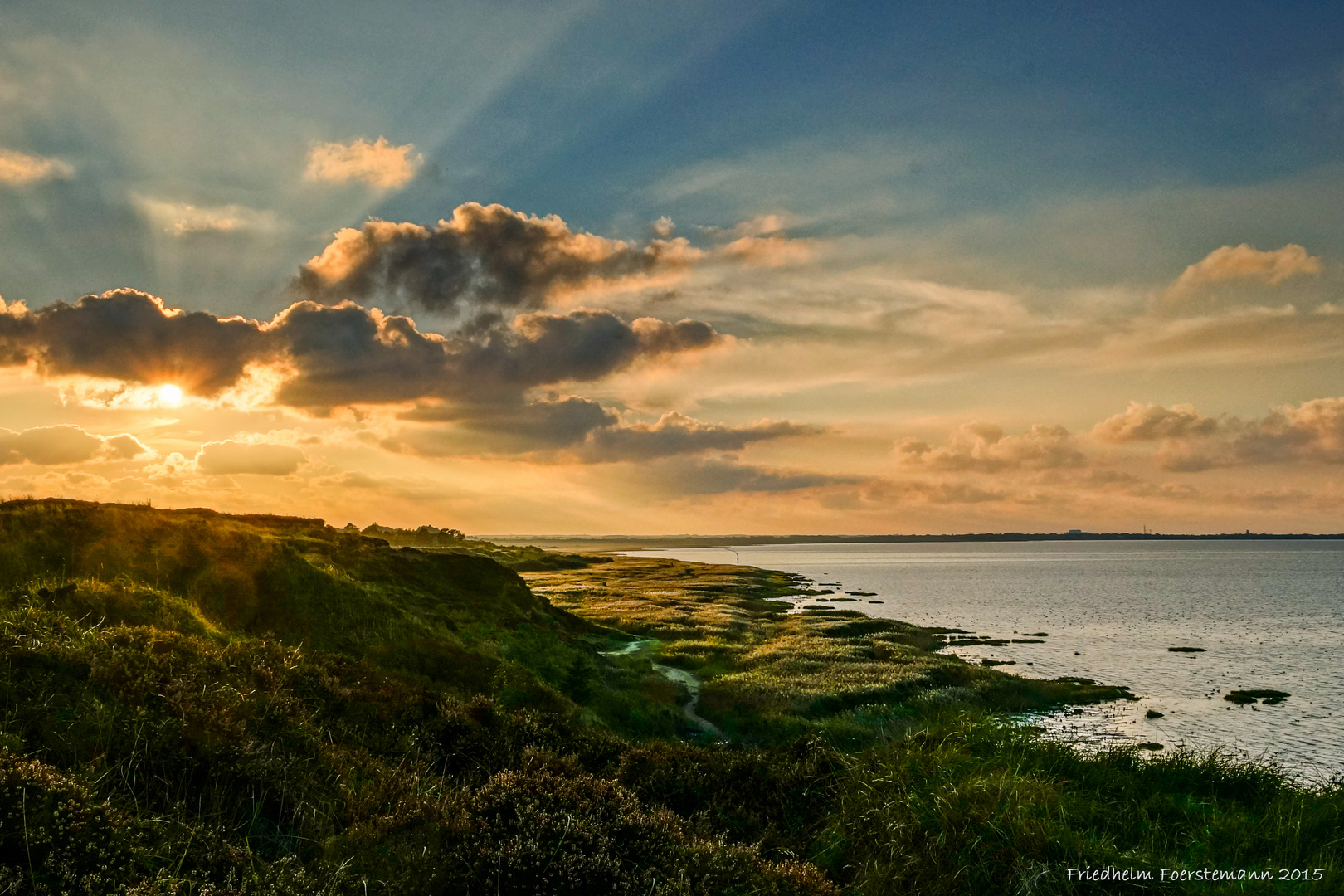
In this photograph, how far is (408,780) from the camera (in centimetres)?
1088

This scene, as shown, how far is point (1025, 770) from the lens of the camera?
14477 millimetres

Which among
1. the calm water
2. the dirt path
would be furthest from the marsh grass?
the calm water

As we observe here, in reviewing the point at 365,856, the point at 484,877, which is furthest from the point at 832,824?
the point at 365,856

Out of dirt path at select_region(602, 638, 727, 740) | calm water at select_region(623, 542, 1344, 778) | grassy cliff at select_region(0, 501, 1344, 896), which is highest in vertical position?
grassy cliff at select_region(0, 501, 1344, 896)

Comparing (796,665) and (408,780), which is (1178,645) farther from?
(408,780)

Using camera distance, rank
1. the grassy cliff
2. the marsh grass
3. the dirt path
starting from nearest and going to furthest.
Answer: the grassy cliff < the dirt path < the marsh grass

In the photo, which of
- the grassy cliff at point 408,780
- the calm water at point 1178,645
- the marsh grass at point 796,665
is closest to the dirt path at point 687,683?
the marsh grass at point 796,665

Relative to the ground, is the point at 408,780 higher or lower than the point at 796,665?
higher

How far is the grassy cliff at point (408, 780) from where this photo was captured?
27.4 feet

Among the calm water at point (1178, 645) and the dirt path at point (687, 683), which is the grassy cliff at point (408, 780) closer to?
the dirt path at point (687, 683)

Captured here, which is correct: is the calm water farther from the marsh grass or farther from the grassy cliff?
the grassy cliff

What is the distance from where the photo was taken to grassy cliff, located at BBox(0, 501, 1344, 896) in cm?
836

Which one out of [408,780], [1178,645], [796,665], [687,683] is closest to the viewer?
[408,780]

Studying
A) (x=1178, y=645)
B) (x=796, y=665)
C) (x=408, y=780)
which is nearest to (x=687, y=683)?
(x=796, y=665)
